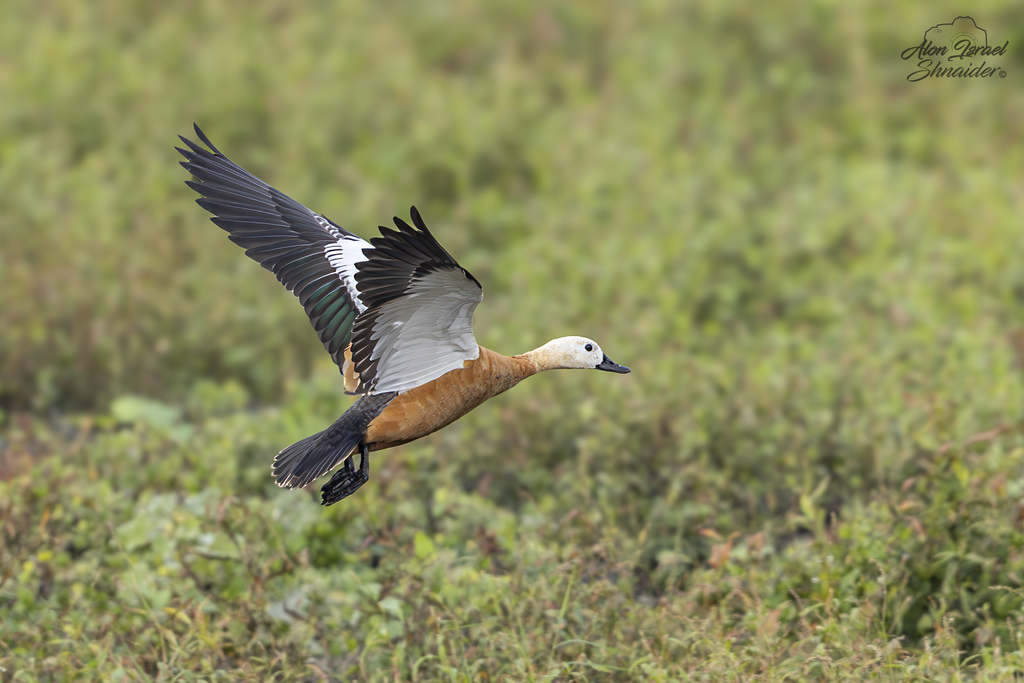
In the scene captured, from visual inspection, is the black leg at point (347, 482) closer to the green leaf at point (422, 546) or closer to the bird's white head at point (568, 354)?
the green leaf at point (422, 546)

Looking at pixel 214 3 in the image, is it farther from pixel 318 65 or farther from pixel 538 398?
pixel 538 398

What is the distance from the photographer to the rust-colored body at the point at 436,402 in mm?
3867

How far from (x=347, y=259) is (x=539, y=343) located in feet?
8.44

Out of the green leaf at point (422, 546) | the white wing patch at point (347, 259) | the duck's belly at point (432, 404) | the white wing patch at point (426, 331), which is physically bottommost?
the green leaf at point (422, 546)

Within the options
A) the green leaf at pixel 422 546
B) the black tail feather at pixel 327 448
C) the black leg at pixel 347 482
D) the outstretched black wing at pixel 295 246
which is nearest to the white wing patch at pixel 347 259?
the outstretched black wing at pixel 295 246

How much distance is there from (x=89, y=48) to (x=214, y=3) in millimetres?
1214

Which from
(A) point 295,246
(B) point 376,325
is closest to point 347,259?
(A) point 295,246

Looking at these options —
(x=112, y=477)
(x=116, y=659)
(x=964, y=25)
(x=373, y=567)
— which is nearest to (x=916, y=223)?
(x=964, y=25)

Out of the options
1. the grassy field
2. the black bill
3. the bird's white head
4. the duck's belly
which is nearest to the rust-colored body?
the duck's belly

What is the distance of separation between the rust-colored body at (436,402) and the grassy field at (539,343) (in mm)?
588

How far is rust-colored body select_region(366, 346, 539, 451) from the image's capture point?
387 cm

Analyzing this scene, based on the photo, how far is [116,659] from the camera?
3.89 meters

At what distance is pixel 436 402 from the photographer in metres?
3.87

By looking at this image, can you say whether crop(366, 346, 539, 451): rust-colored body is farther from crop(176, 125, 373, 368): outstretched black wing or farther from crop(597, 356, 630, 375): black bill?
crop(176, 125, 373, 368): outstretched black wing
